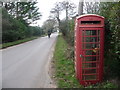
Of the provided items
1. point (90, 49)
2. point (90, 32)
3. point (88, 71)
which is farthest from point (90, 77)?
point (90, 32)

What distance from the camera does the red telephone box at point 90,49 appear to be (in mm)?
6008

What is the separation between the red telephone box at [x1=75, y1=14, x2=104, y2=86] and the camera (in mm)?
6008

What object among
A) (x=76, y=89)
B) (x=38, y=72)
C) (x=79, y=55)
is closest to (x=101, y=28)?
(x=79, y=55)

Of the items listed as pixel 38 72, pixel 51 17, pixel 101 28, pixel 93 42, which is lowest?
pixel 38 72

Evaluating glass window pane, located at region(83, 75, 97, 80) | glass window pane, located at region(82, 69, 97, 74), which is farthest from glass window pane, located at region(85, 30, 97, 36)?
glass window pane, located at region(83, 75, 97, 80)

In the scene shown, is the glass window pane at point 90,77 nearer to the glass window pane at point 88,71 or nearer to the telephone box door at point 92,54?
the telephone box door at point 92,54

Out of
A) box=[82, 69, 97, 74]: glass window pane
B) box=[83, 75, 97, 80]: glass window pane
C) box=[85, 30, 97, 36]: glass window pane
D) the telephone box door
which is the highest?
box=[85, 30, 97, 36]: glass window pane

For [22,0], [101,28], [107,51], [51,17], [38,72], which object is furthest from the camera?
[51,17]

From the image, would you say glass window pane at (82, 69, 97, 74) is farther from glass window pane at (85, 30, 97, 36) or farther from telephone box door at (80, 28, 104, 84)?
glass window pane at (85, 30, 97, 36)

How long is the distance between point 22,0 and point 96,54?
32.3m

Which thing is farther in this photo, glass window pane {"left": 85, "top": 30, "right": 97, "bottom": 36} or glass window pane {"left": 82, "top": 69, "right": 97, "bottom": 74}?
glass window pane {"left": 82, "top": 69, "right": 97, "bottom": 74}

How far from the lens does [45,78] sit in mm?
7270

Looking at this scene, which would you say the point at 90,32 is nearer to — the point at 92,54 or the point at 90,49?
the point at 90,49

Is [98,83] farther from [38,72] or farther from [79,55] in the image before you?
[38,72]
